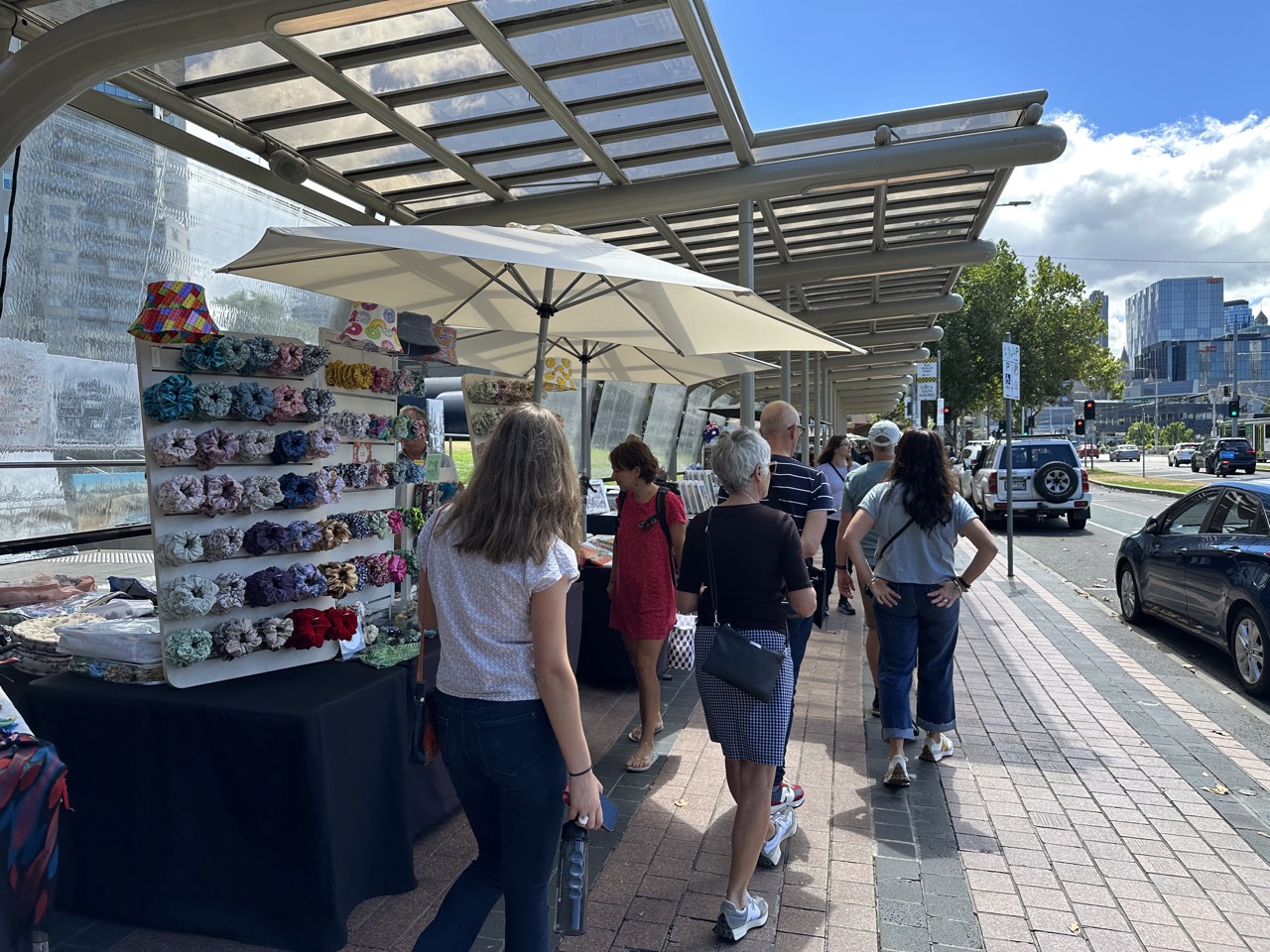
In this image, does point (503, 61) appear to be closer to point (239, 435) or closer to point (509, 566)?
point (239, 435)

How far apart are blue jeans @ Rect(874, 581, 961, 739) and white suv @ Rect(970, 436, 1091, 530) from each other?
47.6ft

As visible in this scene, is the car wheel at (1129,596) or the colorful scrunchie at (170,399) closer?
the colorful scrunchie at (170,399)

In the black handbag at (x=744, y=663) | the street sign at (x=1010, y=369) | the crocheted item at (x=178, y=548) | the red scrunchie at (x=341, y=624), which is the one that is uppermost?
the street sign at (x=1010, y=369)

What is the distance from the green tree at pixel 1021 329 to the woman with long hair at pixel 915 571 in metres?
42.5

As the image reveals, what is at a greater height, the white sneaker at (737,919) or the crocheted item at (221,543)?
the crocheted item at (221,543)

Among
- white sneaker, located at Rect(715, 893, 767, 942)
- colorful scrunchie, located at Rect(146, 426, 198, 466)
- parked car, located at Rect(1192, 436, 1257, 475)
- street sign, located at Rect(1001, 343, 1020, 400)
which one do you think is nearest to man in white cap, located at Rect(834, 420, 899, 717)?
white sneaker, located at Rect(715, 893, 767, 942)

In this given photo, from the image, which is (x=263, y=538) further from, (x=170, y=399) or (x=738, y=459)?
(x=738, y=459)

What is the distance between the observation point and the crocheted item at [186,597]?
10.4 ft

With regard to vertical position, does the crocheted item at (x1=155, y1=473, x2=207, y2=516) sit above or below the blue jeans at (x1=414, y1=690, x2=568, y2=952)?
above

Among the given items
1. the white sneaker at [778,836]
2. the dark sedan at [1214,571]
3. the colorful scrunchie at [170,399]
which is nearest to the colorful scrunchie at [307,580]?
the colorful scrunchie at [170,399]

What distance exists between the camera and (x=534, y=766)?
2340mm

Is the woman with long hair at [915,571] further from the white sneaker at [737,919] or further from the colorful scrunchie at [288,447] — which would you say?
the colorful scrunchie at [288,447]

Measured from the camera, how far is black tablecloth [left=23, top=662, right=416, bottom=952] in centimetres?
294

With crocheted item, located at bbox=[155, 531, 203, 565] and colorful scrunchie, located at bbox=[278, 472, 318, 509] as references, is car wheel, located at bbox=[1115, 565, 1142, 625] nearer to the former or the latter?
colorful scrunchie, located at bbox=[278, 472, 318, 509]
